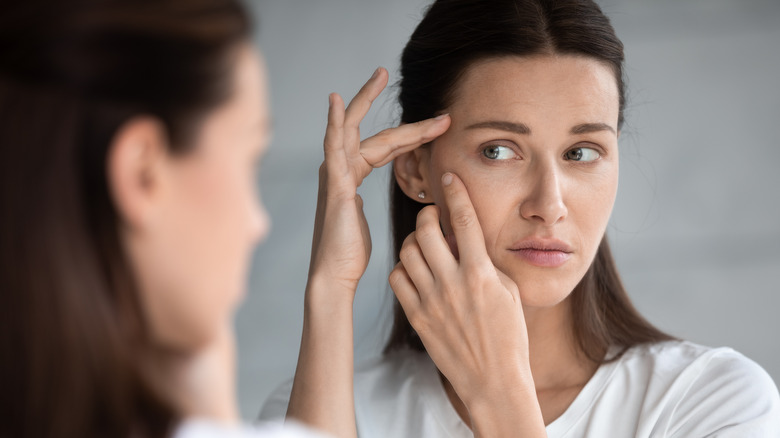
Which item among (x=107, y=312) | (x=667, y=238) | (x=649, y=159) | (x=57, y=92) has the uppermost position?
(x=57, y=92)

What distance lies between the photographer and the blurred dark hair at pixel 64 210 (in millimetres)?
582

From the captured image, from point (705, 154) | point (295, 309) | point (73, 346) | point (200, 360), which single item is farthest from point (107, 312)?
point (705, 154)

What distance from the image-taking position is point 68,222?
59 centimetres

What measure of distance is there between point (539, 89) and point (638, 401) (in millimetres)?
604

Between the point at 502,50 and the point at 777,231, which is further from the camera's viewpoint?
the point at 777,231

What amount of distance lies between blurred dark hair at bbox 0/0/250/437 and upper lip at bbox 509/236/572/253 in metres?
0.94

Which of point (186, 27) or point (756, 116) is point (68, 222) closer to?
point (186, 27)

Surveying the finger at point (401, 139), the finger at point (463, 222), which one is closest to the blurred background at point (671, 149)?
the finger at point (401, 139)

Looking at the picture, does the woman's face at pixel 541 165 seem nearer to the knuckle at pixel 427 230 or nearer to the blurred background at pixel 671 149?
the knuckle at pixel 427 230

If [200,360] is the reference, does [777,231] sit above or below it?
below

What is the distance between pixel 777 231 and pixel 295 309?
2100mm

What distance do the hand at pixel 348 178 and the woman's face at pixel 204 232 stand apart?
78cm

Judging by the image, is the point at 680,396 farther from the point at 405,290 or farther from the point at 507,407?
the point at 405,290

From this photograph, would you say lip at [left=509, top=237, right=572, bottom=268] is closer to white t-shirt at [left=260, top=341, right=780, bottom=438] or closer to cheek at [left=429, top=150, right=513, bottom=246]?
cheek at [left=429, top=150, right=513, bottom=246]
